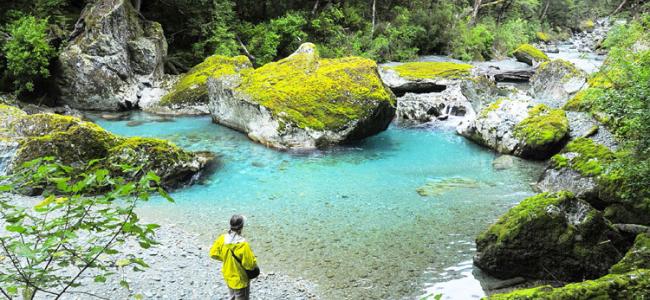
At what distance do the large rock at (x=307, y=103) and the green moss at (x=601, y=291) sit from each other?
39.4 feet

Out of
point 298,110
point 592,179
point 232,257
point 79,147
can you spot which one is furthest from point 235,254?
point 298,110

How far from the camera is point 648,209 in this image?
8.82 meters

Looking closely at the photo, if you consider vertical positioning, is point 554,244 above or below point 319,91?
below

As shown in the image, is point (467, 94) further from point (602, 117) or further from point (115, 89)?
point (115, 89)

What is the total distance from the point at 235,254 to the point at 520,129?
12482mm

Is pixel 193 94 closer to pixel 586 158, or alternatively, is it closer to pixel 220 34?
pixel 220 34

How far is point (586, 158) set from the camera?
11602 mm

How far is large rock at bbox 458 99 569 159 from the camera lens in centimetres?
1505

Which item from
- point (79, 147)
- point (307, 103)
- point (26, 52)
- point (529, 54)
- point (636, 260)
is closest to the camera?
point (636, 260)

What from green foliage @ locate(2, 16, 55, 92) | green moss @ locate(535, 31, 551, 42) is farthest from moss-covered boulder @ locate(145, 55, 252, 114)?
green moss @ locate(535, 31, 551, 42)

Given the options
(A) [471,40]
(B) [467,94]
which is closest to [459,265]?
(B) [467,94]

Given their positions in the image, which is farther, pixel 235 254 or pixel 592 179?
pixel 592 179

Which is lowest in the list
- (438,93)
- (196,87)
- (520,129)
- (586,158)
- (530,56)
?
(520,129)

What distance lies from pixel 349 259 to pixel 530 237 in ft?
10.3
